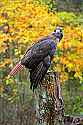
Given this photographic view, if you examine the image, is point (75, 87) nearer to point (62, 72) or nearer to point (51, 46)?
point (62, 72)

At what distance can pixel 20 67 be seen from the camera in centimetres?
402

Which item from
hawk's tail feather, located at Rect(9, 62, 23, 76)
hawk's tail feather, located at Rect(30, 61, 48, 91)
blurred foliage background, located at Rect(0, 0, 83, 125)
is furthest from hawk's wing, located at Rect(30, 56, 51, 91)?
blurred foliage background, located at Rect(0, 0, 83, 125)

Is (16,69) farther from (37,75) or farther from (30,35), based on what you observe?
(30,35)

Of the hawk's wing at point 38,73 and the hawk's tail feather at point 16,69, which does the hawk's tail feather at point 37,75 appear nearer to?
the hawk's wing at point 38,73

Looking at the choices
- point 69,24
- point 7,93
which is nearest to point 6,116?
point 7,93

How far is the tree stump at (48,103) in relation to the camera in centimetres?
390

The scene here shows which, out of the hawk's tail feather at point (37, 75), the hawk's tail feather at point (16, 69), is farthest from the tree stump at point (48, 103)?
the hawk's tail feather at point (16, 69)

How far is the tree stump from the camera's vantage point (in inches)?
154

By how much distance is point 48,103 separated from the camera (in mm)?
3924

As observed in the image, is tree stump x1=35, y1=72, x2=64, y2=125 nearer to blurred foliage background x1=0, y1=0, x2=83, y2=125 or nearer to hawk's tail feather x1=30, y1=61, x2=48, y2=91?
hawk's tail feather x1=30, y1=61, x2=48, y2=91

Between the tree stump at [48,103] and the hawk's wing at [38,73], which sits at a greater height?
the hawk's wing at [38,73]

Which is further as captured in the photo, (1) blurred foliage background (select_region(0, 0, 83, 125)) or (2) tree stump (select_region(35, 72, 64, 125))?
(1) blurred foliage background (select_region(0, 0, 83, 125))

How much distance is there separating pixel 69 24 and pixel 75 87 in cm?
328

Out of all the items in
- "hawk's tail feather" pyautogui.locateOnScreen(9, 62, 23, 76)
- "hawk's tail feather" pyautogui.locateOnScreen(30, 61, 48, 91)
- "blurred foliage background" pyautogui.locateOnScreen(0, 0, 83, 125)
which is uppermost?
"hawk's tail feather" pyautogui.locateOnScreen(9, 62, 23, 76)
